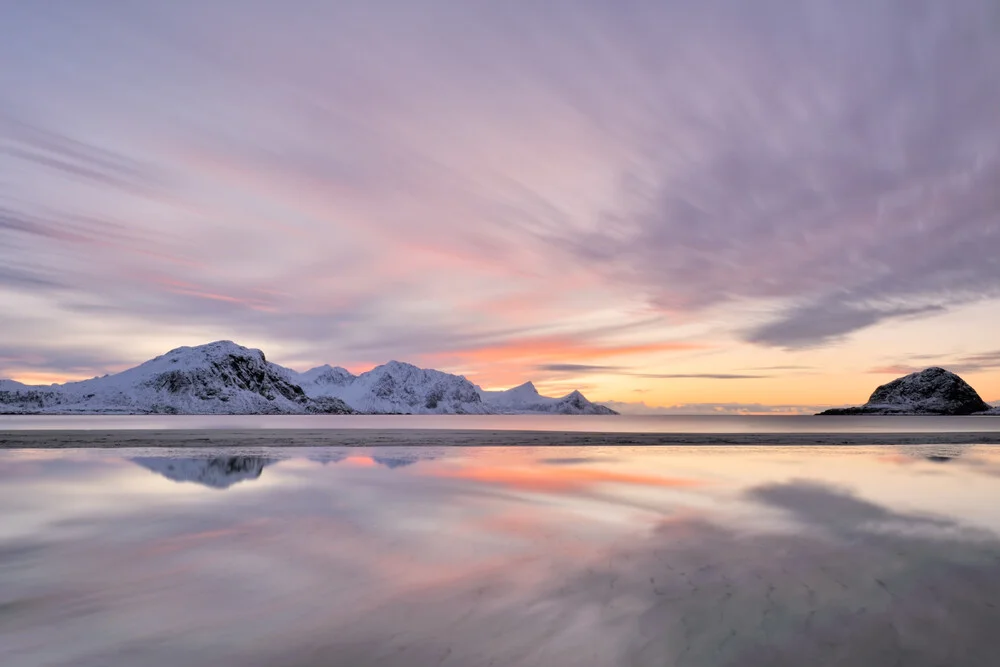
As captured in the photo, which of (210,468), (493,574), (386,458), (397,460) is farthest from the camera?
(386,458)

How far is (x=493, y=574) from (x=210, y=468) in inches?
865

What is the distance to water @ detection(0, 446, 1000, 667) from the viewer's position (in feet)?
22.4

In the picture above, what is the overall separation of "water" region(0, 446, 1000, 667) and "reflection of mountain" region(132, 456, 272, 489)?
0.67m

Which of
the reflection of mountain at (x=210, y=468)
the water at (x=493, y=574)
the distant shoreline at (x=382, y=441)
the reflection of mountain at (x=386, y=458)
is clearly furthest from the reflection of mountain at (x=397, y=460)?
the distant shoreline at (x=382, y=441)

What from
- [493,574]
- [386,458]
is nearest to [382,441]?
[386,458]

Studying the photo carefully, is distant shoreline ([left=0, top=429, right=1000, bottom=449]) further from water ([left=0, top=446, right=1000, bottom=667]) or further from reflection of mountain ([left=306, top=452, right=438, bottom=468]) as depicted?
water ([left=0, top=446, right=1000, bottom=667])

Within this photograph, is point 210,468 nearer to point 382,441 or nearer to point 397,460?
point 397,460

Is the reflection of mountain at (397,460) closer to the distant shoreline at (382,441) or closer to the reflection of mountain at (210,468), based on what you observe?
the reflection of mountain at (210,468)

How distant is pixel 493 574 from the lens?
1017 centimetres

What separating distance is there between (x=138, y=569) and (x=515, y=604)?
23.8 feet

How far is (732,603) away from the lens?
8.47 m

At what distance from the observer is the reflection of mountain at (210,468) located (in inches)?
901

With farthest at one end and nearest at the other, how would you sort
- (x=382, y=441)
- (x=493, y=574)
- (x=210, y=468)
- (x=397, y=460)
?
(x=382, y=441) → (x=397, y=460) → (x=210, y=468) → (x=493, y=574)

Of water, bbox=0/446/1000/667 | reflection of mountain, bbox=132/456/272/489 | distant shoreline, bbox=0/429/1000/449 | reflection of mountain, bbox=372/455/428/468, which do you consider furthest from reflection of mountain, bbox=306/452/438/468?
distant shoreline, bbox=0/429/1000/449
